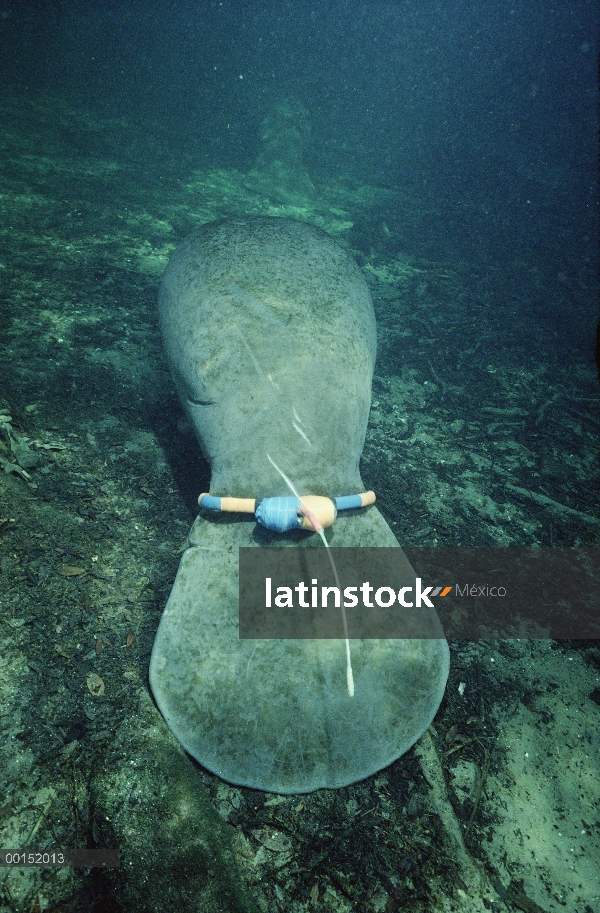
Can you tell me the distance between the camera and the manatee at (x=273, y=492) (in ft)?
5.57

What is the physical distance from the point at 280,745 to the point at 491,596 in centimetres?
168

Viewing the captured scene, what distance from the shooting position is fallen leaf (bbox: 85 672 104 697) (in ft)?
6.24

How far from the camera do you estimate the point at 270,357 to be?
2.26m

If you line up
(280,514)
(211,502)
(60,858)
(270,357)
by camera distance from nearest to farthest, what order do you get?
1. (60,858)
2. (280,514)
3. (211,502)
4. (270,357)

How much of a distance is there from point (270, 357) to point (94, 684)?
1.75m

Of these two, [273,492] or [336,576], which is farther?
[273,492]

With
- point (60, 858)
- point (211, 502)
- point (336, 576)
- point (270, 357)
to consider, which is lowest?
point (60, 858)

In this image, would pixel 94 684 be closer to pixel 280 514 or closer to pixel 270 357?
pixel 280 514

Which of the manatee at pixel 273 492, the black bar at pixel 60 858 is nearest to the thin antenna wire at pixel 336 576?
the manatee at pixel 273 492

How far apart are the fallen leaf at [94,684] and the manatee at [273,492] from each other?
1.08ft

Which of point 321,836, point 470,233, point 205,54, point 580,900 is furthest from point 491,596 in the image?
point 205,54

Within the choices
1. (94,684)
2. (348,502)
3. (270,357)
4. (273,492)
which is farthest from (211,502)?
(94,684)

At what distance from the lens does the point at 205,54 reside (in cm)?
2309

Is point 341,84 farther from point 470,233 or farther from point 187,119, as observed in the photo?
point 470,233
